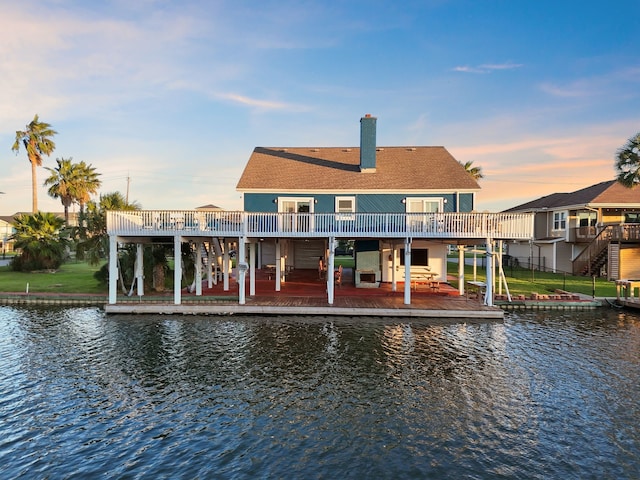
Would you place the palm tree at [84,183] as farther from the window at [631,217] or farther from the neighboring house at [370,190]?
the window at [631,217]

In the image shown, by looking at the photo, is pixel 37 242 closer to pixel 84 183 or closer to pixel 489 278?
pixel 84 183

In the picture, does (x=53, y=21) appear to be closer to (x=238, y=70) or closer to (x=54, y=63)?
(x=54, y=63)

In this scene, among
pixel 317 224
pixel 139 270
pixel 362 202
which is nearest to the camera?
pixel 317 224

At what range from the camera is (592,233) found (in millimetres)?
27641

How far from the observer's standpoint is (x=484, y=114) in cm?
2300

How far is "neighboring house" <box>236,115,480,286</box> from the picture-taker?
20.5 meters

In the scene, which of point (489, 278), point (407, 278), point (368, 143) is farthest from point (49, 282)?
point (489, 278)

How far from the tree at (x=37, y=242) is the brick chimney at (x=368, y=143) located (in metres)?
23.4

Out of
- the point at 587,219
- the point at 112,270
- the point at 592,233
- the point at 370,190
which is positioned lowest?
the point at 112,270

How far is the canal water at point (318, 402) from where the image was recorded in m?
5.91

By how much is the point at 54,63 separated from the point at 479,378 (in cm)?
2292

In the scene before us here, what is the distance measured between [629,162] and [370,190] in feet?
57.3

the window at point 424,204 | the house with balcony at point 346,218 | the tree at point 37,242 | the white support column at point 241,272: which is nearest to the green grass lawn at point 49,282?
the tree at point 37,242

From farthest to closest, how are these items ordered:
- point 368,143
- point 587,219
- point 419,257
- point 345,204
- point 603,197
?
point 587,219 → point 603,197 → point 419,257 → point 368,143 → point 345,204
